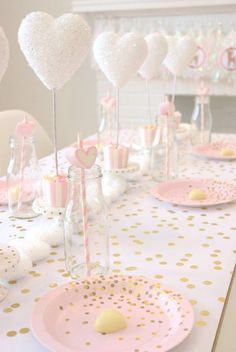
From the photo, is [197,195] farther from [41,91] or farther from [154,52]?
[41,91]

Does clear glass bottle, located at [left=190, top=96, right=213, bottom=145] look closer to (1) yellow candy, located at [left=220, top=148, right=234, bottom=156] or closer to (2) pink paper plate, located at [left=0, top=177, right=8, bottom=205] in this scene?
(1) yellow candy, located at [left=220, top=148, right=234, bottom=156]

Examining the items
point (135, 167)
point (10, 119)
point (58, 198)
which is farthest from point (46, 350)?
point (10, 119)

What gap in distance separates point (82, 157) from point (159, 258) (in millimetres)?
263

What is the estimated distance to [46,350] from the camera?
2.15 ft

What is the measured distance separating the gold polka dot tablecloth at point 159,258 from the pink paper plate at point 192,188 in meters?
0.02

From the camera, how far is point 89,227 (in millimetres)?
946

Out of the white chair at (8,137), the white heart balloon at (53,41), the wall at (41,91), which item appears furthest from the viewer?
the wall at (41,91)

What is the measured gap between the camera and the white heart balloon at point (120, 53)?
1388 mm

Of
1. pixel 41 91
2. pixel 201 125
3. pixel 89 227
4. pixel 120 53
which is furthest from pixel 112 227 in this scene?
pixel 41 91

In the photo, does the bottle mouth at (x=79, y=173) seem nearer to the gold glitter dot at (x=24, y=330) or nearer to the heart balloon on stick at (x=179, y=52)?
the gold glitter dot at (x=24, y=330)

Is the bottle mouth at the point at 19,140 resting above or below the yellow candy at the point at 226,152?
above

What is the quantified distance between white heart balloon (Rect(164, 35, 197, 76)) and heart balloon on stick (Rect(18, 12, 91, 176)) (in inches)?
32.0

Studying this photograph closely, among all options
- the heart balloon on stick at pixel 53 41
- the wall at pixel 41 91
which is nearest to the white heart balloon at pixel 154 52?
the heart balloon on stick at pixel 53 41

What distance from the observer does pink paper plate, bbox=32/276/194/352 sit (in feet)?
2.17
